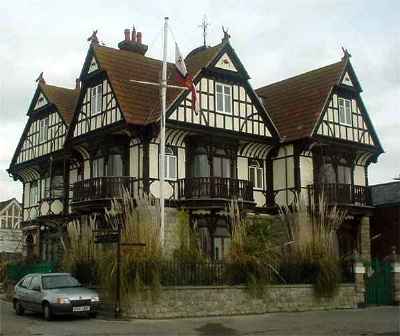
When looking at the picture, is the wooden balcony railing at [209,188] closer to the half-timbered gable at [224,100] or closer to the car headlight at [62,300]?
the half-timbered gable at [224,100]

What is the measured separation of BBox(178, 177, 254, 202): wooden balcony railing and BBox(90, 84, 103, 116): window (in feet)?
16.4

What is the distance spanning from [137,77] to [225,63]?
3.93 m

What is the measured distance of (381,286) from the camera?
2486cm

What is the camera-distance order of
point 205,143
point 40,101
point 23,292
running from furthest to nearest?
1. point 40,101
2. point 205,143
3. point 23,292

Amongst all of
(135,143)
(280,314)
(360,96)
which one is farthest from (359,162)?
(280,314)

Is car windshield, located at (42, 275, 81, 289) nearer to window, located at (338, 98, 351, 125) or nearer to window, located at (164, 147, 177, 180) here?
window, located at (164, 147, 177, 180)

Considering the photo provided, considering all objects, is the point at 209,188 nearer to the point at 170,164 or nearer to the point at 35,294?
the point at 170,164

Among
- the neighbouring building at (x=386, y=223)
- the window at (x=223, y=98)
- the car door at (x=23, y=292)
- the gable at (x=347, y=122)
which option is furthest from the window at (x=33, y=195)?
the neighbouring building at (x=386, y=223)

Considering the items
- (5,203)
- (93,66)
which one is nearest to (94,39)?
(93,66)

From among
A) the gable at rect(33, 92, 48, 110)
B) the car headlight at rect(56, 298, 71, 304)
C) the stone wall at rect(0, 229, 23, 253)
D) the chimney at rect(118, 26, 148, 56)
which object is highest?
the chimney at rect(118, 26, 148, 56)

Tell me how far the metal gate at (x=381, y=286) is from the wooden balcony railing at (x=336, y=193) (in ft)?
15.8

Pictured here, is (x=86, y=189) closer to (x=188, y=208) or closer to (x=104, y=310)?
(x=188, y=208)

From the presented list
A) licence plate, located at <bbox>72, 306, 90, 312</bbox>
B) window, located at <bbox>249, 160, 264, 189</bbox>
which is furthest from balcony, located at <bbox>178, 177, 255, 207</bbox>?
licence plate, located at <bbox>72, 306, 90, 312</bbox>

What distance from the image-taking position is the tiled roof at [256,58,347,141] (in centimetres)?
3041
